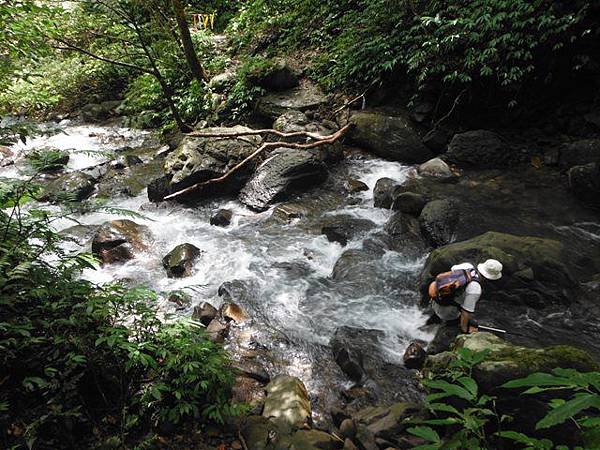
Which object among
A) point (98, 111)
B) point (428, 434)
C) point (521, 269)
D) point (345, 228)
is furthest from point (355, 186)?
point (98, 111)

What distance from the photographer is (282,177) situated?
899 centimetres

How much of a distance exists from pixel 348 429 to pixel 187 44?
12199 millimetres

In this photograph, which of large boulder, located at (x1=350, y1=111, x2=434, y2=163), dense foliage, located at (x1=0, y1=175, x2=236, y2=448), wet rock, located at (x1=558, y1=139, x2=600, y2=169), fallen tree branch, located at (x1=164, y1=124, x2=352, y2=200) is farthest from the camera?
large boulder, located at (x1=350, y1=111, x2=434, y2=163)

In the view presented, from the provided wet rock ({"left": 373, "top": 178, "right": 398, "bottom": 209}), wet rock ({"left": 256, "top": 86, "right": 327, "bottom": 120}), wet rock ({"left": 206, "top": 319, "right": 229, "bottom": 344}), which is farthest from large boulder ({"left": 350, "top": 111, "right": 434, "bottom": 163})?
wet rock ({"left": 206, "top": 319, "right": 229, "bottom": 344})

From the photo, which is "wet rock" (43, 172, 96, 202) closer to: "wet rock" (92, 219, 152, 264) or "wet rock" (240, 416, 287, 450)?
"wet rock" (92, 219, 152, 264)

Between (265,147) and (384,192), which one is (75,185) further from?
(384,192)

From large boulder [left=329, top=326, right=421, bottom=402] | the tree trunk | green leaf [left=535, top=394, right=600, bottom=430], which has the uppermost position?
the tree trunk

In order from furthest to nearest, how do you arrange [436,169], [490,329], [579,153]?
[436,169]
[579,153]
[490,329]

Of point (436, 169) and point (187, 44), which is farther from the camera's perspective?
point (187, 44)

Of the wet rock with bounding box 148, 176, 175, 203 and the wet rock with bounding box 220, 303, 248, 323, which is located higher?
the wet rock with bounding box 148, 176, 175, 203

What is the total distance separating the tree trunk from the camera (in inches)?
416

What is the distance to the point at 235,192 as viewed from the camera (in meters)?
9.46

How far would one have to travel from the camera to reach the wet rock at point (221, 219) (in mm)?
8477

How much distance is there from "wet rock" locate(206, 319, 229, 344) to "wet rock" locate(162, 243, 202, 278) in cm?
170
